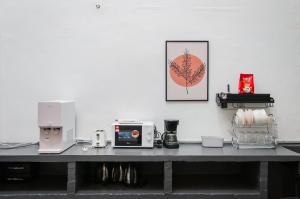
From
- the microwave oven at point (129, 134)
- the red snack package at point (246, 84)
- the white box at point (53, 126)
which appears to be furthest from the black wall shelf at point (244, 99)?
the white box at point (53, 126)

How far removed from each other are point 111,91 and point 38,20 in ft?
3.36

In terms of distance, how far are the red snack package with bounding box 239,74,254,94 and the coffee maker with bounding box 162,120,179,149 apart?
29.6 inches

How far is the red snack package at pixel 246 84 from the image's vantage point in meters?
2.79

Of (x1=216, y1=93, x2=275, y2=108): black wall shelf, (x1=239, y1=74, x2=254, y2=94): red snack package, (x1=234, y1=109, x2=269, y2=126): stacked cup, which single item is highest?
(x1=239, y1=74, x2=254, y2=94): red snack package

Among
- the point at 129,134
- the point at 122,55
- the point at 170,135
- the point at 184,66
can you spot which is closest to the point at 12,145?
the point at 129,134

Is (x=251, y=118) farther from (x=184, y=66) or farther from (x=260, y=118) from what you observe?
(x=184, y=66)

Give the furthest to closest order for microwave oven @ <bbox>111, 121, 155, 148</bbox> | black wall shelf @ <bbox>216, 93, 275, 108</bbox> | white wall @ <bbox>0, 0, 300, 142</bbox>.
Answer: white wall @ <bbox>0, 0, 300, 142</bbox>
black wall shelf @ <bbox>216, 93, 275, 108</bbox>
microwave oven @ <bbox>111, 121, 155, 148</bbox>

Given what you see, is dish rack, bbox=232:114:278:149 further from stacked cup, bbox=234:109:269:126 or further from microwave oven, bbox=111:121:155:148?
microwave oven, bbox=111:121:155:148

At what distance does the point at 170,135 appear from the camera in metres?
2.62

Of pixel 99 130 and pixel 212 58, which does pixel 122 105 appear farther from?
pixel 212 58

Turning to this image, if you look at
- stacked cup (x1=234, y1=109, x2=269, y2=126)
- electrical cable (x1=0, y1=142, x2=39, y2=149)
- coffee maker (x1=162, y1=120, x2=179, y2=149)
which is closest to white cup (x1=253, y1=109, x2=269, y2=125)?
stacked cup (x1=234, y1=109, x2=269, y2=126)

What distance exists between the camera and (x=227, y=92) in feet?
9.39

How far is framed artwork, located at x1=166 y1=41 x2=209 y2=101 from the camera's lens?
2.86 meters

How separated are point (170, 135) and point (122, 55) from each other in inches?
37.1
